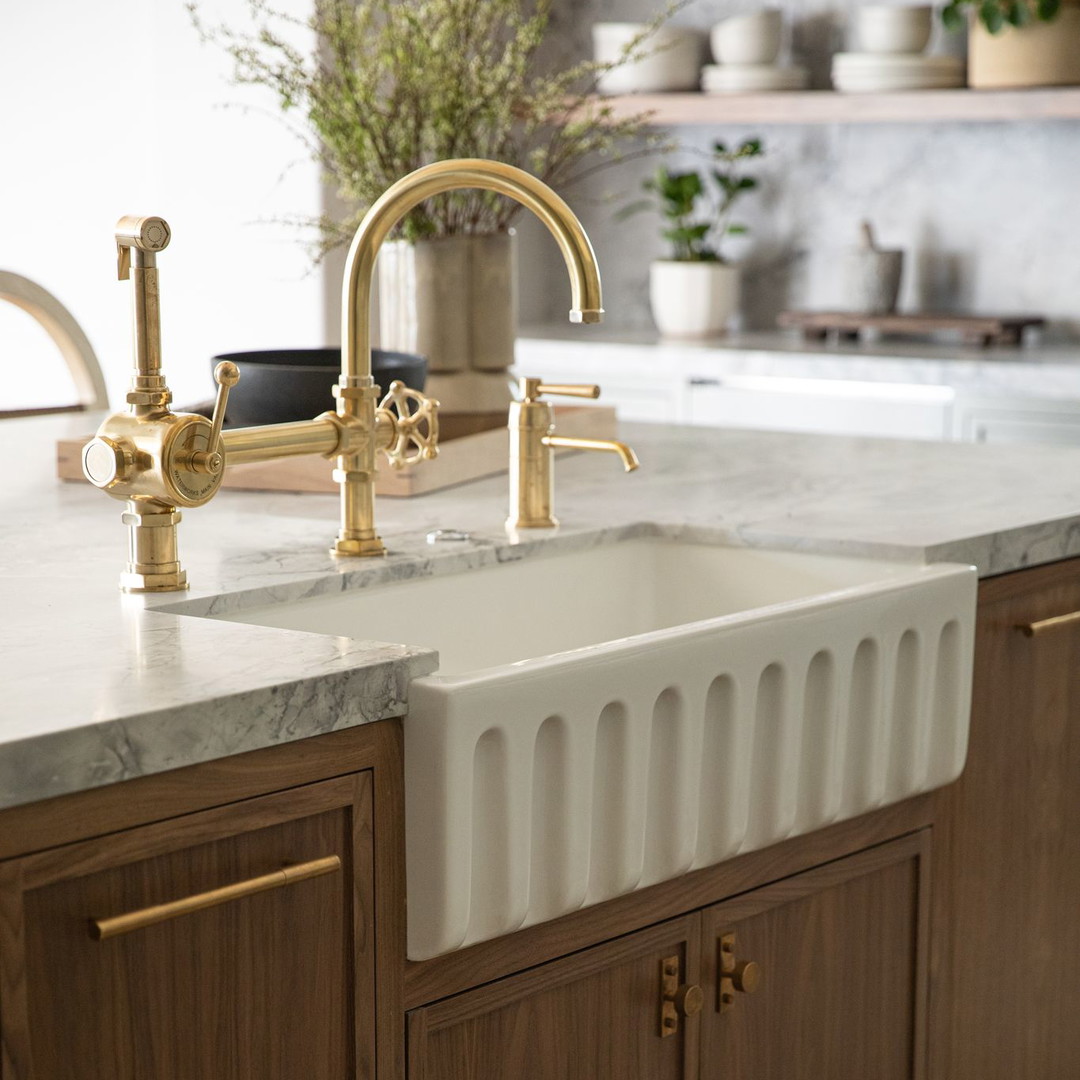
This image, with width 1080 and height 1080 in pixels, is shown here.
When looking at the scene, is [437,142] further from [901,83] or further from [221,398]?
[901,83]

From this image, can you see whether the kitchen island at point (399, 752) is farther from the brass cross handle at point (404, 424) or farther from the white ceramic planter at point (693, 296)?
the white ceramic planter at point (693, 296)

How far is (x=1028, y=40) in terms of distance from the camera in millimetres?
3949

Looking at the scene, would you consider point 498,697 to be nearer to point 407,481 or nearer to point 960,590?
point 960,590

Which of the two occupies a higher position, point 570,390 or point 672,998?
point 570,390

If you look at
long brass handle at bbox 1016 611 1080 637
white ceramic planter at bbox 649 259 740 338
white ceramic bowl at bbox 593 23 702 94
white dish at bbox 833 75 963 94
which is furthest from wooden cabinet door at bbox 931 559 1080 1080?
white ceramic bowl at bbox 593 23 702 94

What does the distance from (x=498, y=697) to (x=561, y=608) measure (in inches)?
20.7

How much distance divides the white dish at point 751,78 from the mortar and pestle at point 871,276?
41 cm

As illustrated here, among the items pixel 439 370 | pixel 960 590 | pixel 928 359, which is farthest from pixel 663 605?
pixel 928 359

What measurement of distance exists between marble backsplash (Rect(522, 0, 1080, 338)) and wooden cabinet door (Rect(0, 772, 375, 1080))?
361 cm

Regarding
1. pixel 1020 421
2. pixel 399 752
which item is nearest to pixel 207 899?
pixel 399 752

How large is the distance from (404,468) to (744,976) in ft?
2.17

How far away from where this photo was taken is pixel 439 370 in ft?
7.18

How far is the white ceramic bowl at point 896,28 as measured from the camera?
13.5ft

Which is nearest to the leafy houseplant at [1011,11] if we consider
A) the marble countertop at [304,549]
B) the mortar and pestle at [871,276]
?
the mortar and pestle at [871,276]
